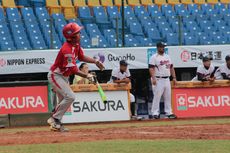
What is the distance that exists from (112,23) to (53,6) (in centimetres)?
320

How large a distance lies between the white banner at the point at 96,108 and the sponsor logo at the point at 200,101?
1.56 metres

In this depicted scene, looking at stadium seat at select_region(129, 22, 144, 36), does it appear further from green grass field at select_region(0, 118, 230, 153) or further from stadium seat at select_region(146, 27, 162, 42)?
green grass field at select_region(0, 118, 230, 153)

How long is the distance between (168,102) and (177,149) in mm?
8407

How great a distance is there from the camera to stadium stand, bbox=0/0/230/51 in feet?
69.4

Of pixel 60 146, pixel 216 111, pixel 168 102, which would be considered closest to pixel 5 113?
pixel 168 102

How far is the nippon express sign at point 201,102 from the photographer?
1811cm

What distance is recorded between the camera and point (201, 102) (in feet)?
59.7

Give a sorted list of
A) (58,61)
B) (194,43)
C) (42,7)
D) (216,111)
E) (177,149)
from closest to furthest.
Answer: (177,149) → (58,61) → (216,111) → (194,43) → (42,7)

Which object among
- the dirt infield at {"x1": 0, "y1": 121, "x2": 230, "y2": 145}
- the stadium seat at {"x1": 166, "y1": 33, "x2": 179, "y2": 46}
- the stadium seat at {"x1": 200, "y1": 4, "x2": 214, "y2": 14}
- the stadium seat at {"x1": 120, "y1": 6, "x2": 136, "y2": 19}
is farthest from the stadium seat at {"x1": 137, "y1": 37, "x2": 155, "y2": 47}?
the dirt infield at {"x1": 0, "y1": 121, "x2": 230, "y2": 145}

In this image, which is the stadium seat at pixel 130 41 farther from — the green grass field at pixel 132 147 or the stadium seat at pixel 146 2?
the green grass field at pixel 132 147

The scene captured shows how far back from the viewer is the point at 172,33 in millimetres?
22688

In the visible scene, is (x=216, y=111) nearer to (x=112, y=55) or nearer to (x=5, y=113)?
(x=112, y=55)

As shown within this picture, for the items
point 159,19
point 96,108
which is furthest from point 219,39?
point 96,108

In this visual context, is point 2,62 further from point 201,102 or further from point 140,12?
point 140,12
